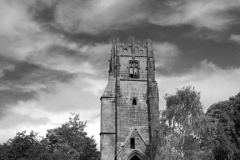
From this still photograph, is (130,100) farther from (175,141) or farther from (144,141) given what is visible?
(175,141)

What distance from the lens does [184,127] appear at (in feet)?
87.8

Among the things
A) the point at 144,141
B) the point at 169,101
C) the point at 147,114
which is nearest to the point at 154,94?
the point at 147,114

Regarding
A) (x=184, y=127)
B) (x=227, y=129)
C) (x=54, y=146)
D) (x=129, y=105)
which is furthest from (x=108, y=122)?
(x=54, y=146)

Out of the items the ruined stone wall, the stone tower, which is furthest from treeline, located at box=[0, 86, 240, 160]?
the ruined stone wall

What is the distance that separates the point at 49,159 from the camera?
33.0m

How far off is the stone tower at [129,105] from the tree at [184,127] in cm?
412

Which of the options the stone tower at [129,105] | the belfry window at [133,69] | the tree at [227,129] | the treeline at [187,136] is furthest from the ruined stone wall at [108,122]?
the tree at [227,129]

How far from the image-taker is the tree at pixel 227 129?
32.0m

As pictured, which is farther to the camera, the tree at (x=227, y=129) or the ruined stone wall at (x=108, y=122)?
the ruined stone wall at (x=108, y=122)

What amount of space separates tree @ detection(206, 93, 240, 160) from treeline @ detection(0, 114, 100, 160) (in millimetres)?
17451

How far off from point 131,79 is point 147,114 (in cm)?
463

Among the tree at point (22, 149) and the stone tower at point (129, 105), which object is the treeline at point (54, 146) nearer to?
the tree at point (22, 149)

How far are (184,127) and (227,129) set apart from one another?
9.83m

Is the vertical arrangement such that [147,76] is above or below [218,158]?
above
